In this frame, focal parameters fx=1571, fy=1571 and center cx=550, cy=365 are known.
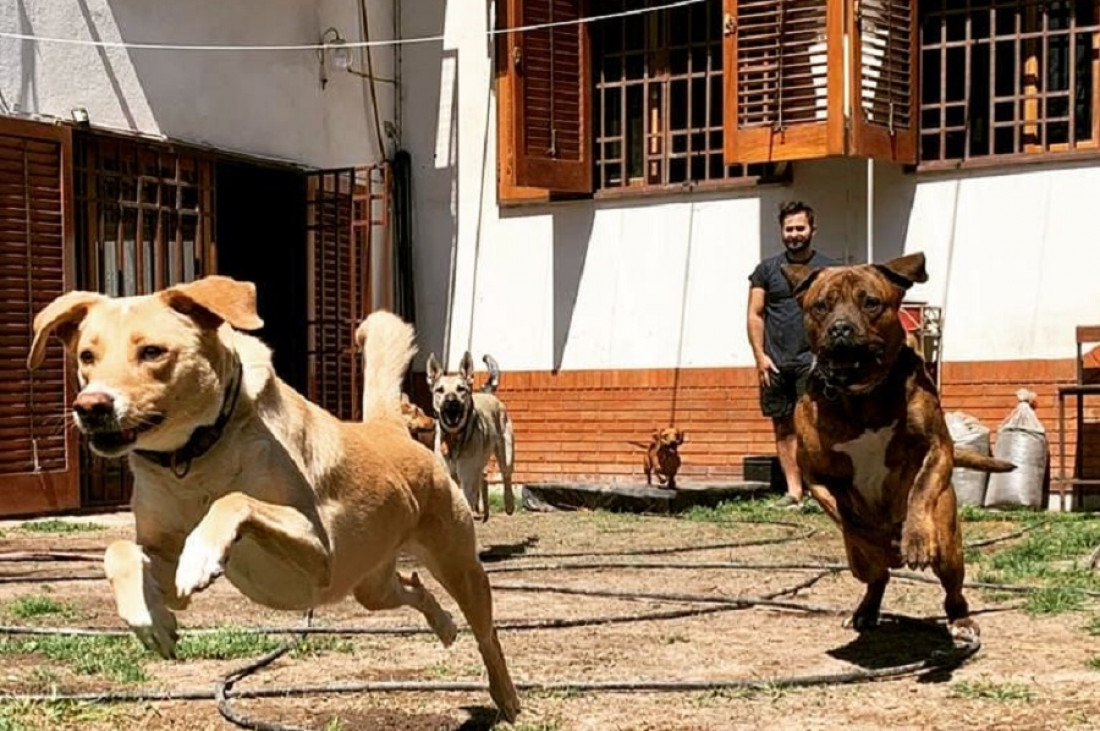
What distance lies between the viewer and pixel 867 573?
6180 mm

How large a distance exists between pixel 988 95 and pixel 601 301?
3.87 meters

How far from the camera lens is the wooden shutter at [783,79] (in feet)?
39.9

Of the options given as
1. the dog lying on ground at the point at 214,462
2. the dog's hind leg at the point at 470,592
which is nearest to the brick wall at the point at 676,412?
the dog's hind leg at the point at 470,592

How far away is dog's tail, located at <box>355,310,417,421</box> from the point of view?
5270mm

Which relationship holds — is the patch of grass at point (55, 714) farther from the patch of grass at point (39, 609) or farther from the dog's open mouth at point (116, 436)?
the patch of grass at point (39, 609)

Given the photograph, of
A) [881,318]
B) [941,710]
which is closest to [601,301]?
[881,318]

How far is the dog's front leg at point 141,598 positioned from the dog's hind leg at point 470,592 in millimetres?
982

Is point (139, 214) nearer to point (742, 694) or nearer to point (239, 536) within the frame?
point (742, 694)

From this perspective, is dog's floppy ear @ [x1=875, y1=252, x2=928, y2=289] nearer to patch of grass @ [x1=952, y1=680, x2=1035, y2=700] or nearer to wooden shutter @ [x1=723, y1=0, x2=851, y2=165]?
patch of grass @ [x1=952, y1=680, x2=1035, y2=700]

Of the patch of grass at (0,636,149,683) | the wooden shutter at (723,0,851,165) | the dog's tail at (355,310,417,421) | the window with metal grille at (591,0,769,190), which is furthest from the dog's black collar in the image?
the window with metal grille at (591,0,769,190)

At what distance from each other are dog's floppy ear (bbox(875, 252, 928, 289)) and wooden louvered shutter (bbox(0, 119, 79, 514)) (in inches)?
Answer: 301

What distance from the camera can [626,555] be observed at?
9383mm

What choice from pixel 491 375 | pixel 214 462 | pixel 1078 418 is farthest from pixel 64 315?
pixel 1078 418

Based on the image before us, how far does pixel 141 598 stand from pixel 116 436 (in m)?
0.41
